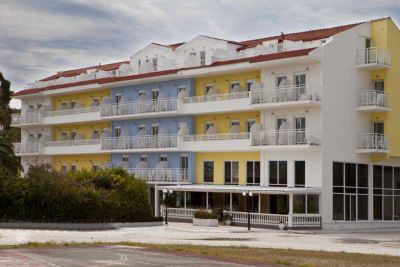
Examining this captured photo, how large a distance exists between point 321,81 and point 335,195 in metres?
8.10

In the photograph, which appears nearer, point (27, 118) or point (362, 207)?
point (362, 207)

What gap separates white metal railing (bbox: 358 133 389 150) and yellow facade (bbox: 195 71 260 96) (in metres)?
8.92

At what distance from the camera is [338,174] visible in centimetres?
5366

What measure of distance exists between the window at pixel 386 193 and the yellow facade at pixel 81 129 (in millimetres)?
26248

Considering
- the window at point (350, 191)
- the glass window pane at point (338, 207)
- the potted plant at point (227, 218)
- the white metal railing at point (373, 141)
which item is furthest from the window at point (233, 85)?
the glass window pane at point (338, 207)

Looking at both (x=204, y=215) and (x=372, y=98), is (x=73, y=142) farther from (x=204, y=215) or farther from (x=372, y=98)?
(x=372, y=98)

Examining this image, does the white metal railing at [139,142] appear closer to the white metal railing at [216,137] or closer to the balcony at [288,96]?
the white metal railing at [216,137]

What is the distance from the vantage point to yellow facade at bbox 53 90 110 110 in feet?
235

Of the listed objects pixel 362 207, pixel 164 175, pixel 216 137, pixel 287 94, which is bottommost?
pixel 362 207

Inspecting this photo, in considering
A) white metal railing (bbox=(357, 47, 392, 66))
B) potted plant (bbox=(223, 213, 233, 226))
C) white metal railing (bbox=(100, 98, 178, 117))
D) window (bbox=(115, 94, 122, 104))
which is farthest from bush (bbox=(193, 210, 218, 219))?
window (bbox=(115, 94, 122, 104))

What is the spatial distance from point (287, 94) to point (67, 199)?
682 inches

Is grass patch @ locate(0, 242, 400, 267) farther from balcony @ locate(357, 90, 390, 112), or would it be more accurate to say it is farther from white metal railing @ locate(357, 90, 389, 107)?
white metal railing @ locate(357, 90, 389, 107)

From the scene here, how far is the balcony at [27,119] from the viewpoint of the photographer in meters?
76.4

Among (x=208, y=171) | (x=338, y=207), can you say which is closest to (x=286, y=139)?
(x=338, y=207)
